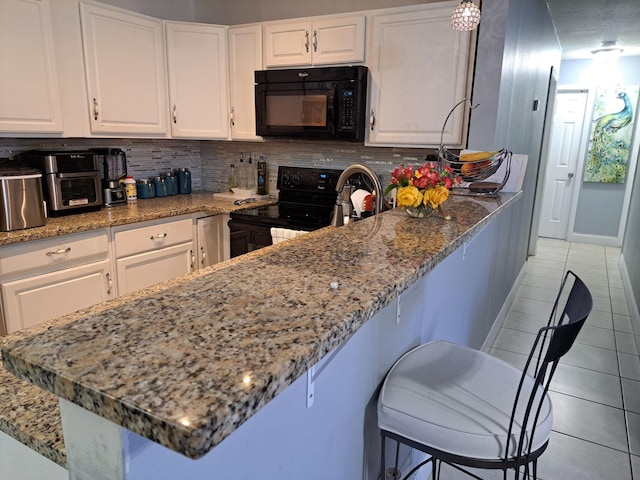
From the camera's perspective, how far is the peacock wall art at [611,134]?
18.7 feet

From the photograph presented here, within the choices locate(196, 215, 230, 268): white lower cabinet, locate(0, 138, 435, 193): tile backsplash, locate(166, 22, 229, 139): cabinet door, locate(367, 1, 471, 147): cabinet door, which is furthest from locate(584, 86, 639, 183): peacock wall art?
locate(196, 215, 230, 268): white lower cabinet

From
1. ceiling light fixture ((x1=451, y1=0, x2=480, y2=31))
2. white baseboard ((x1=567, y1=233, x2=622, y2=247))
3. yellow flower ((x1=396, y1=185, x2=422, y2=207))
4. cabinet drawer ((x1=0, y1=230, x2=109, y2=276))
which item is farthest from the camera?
white baseboard ((x1=567, y1=233, x2=622, y2=247))

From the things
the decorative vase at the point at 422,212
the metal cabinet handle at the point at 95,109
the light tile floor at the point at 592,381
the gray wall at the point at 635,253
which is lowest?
the light tile floor at the point at 592,381

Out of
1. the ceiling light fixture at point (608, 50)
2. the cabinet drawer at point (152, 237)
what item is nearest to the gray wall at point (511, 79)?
the ceiling light fixture at point (608, 50)

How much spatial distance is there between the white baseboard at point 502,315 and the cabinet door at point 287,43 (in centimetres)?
229

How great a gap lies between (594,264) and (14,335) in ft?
19.1

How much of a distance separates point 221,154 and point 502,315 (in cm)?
274

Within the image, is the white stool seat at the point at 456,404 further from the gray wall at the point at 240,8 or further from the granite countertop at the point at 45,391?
the gray wall at the point at 240,8

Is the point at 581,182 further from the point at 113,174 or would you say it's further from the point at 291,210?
the point at 113,174

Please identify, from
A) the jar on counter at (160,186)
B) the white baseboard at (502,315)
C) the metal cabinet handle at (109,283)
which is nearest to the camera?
the metal cabinet handle at (109,283)

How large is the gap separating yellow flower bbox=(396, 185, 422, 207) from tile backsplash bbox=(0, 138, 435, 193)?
1718 mm

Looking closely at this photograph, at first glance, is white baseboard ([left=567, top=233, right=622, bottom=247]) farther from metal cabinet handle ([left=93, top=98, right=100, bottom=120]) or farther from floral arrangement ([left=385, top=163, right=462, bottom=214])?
metal cabinet handle ([left=93, top=98, right=100, bottom=120])

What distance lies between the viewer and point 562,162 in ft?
20.5

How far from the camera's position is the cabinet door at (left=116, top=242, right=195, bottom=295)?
2.76 metres
